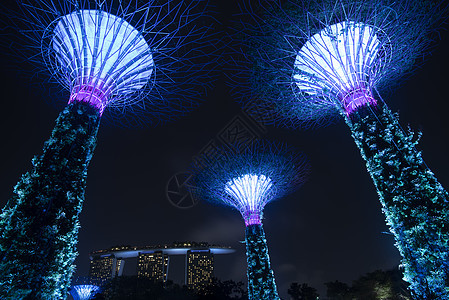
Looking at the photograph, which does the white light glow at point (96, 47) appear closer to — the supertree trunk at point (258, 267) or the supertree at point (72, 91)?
the supertree at point (72, 91)

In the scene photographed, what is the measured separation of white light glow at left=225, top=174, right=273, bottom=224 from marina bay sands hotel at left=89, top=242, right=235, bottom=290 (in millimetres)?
87376

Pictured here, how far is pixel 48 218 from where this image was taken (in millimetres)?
6234

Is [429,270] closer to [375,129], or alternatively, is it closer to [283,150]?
[375,129]

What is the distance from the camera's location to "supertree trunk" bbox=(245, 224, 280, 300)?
15312 millimetres

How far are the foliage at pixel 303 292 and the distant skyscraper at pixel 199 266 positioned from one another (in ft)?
254

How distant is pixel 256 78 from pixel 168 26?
4451 mm

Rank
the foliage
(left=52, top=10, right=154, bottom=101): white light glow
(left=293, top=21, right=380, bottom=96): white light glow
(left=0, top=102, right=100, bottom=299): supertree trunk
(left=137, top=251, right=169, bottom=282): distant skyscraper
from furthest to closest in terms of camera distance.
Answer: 1. (left=137, top=251, right=169, bottom=282): distant skyscraper
2. the foliage
3. (left=293, top=21, right=380, bottom=96): white light glow
4. (left=52, top=10, right=154, bottom=101): white light glow
5. (left=0, top=102, right=100, bottom=299): supertree trunk

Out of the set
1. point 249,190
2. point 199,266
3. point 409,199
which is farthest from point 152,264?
point 409,199

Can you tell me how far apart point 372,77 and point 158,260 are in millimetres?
112761

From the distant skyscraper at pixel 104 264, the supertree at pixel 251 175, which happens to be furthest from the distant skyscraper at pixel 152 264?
the supertree at pixel 251 175

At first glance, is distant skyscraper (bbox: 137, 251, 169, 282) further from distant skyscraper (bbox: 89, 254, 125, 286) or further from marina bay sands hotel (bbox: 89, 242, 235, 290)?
distant skyscraper (bbox: 89, 254, 125, 286)

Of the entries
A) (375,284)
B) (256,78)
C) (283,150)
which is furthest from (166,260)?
(256,78)

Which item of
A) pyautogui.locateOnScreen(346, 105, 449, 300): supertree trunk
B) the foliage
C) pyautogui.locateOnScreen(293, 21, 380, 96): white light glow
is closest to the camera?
pyautogui.locateOnScreen(346, 105, 449, 300): supertree trunk

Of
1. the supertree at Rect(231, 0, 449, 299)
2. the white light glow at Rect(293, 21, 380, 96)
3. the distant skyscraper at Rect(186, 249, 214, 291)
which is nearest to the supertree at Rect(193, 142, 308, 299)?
the supertree at Rect(231, 0, 449, 299)
